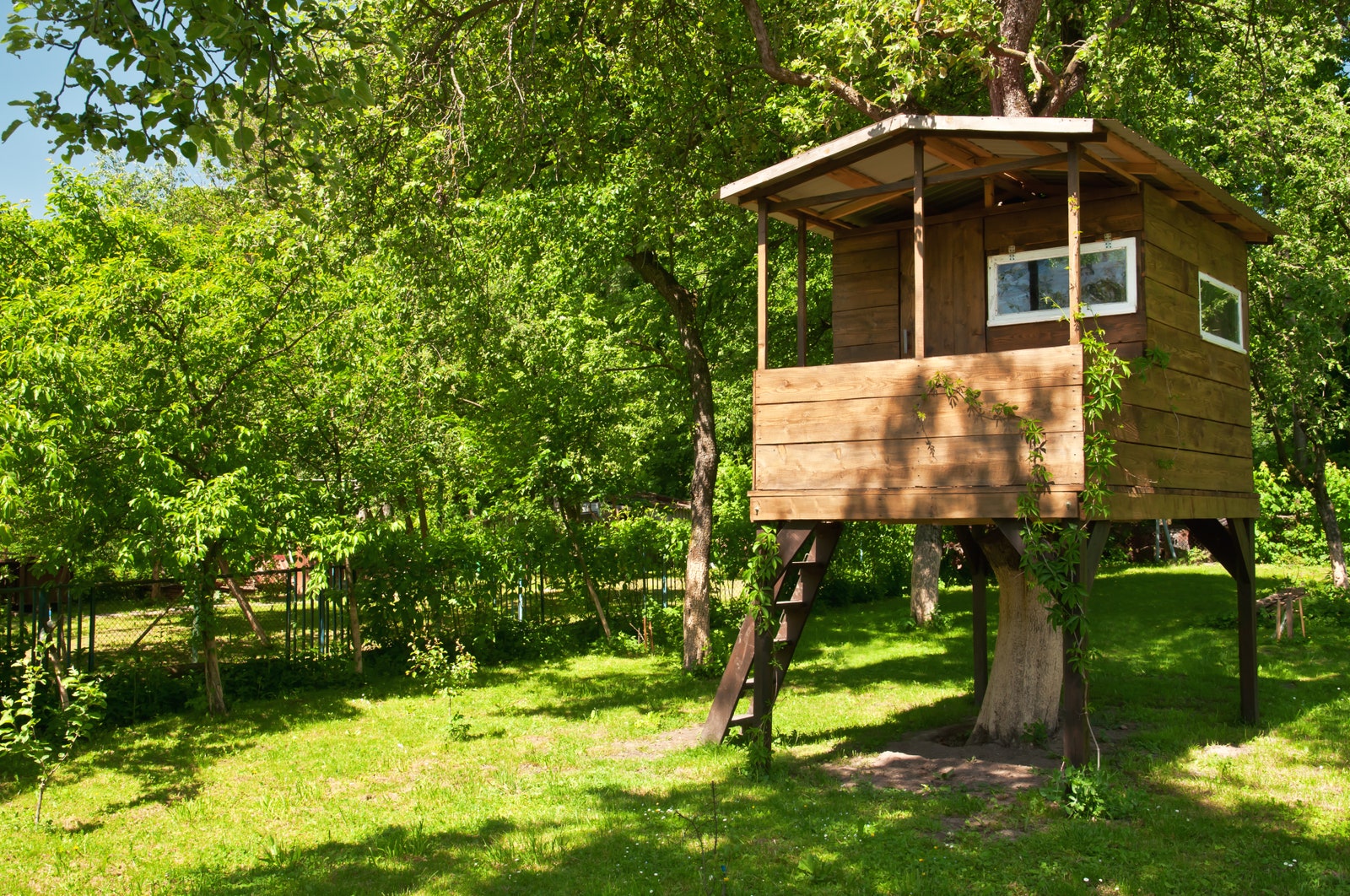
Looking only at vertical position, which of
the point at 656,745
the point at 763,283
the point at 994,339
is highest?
the point at 763,283

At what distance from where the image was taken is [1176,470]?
28.5 feet

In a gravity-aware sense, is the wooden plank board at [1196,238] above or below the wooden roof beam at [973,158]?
below

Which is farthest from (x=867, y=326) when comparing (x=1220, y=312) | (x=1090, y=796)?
(x=1090, y=796)

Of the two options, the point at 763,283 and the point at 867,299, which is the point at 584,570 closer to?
the point at 867,299

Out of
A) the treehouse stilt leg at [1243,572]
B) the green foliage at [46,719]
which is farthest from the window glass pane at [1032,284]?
the green foliage at [46,719]

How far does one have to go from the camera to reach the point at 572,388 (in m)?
16.3

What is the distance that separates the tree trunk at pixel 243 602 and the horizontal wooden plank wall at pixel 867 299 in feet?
24.2

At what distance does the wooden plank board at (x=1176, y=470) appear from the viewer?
7781mm

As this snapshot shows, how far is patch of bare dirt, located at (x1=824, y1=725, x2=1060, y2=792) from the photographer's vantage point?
8180 millimetres

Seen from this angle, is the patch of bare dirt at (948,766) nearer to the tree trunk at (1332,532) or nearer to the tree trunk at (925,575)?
the tree trunk at (925,575)

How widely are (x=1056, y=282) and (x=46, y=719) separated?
34.7 feet

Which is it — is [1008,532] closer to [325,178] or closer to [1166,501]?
[1166,501]

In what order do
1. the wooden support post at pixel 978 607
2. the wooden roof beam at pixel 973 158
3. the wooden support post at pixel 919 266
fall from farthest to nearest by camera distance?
the wooden support post at pixel 978 607, the wooden roof beam at pixel 973 158, the wooden support post at pixel 919 266

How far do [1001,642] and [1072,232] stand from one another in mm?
4138
